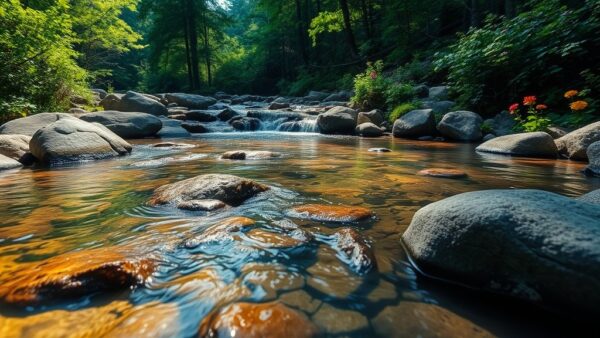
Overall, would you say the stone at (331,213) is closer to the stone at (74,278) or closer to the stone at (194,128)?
the stone at (74,278)

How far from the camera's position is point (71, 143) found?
6.05 metres

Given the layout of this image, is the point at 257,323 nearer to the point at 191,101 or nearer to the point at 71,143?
the point at 71,143

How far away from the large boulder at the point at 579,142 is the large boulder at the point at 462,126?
2.63 metres

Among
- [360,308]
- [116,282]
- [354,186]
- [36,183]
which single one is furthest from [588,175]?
[36,183]

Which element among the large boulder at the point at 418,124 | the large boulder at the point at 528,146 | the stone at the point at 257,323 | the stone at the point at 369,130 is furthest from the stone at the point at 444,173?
the stone at the point at 369,130

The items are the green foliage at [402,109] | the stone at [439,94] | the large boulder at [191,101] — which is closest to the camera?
the green foliage at [402,109]

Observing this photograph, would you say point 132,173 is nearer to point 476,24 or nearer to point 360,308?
point 360,308

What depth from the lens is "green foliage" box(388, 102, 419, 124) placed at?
1079cm

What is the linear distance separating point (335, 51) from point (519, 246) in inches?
1112

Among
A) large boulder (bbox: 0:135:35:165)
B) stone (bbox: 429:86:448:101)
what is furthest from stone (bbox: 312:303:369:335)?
stone (bbox: 429:86:448:101)

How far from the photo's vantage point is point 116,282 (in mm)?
1686

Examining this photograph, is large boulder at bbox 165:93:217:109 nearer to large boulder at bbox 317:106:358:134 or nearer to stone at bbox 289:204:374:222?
large boulder at bbox 317:106:358:134

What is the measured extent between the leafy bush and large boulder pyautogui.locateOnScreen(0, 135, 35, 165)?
10.3 m

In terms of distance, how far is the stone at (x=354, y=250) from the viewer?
1910mm
